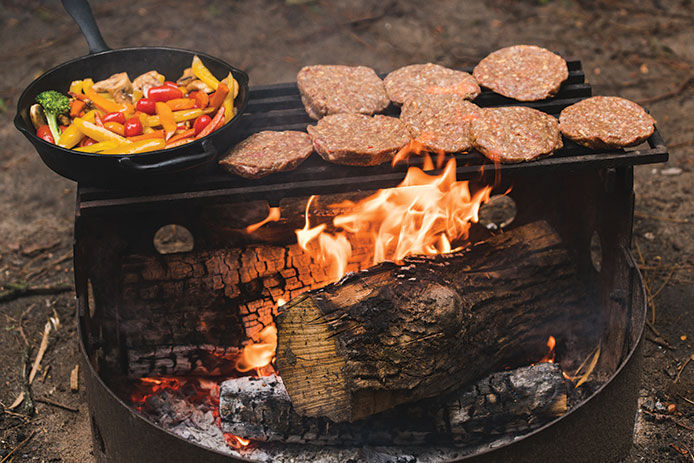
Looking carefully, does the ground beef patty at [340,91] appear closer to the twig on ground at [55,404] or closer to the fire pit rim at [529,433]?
the fire pit rim at [529,433]

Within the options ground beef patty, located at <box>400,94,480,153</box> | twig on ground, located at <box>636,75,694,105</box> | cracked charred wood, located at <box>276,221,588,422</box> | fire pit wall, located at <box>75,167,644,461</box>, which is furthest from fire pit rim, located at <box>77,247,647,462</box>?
twig on ground, located at <box>636,75,694,105</box>

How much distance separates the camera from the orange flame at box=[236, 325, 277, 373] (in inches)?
137

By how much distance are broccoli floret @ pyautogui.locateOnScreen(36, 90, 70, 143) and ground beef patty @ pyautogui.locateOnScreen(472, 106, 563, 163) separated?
6.08 ft

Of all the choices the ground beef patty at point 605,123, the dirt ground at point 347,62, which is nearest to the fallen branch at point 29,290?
the dirt ground at point 347,62

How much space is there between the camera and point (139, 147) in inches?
113

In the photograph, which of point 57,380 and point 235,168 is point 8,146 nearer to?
Answer: point 57,380

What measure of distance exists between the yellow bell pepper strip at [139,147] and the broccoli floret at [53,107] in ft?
0.94

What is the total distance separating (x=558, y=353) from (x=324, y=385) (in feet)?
4.86

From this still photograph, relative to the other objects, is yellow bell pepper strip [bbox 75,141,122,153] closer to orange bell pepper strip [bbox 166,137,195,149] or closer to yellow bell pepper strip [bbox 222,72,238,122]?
orange bell pepper strip [bbox 166,137,195,149]

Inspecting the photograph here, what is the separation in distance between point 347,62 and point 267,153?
343 cm

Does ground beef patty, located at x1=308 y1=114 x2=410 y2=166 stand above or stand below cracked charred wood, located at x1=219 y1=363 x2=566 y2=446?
above

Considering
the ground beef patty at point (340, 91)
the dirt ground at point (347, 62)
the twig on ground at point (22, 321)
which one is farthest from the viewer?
the twig on ground at point (22, 321)

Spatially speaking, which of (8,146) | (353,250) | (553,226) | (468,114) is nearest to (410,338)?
(353,250)

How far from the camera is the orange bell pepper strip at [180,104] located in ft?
10.2
